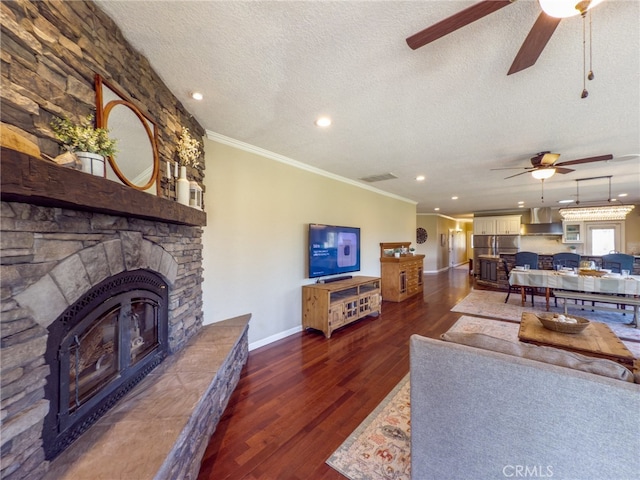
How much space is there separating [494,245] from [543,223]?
159 cm

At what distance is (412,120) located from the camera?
2539 mm

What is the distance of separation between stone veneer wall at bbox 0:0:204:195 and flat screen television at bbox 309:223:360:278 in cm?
268

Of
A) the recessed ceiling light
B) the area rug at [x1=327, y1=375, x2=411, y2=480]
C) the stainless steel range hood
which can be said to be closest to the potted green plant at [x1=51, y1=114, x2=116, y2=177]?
the recessed ceiling light

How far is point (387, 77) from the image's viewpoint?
6.11 ft

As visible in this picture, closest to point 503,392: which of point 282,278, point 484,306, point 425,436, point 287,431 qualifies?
point 425,436

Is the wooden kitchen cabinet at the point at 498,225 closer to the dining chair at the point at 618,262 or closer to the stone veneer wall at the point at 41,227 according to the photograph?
the dining chair at the point at 618,262

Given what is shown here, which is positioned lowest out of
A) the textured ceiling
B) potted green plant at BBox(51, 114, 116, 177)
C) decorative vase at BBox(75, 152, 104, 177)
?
decorative vase at BBox(75, 152, 104, 177)

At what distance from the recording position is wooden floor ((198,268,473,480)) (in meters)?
1.59

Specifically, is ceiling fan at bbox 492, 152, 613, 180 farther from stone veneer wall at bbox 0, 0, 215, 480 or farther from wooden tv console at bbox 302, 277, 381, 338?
stone veneer wall at bbox 0, 0, 215, 480

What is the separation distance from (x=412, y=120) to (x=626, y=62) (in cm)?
141

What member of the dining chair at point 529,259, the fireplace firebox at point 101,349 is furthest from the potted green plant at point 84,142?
the dining chair at point 529,259

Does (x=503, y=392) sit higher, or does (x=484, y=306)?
(x=503, y=392)

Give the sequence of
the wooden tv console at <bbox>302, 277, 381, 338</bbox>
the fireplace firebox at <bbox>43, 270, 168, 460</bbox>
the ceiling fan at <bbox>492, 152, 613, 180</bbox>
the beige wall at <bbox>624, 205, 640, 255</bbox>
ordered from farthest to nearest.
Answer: the beige wall at <bbox>624, 205, 640, 255</bbox>, the wooden tv console at <bbox>302, 277, 381, 338</bbox>, the ceiling fan at <bbox>492, 152, 613, 180</bbox>, the fireplace firebox at <bbox>43, 270, 168, 460</bbox>

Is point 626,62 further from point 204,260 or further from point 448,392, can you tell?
point 204,260
